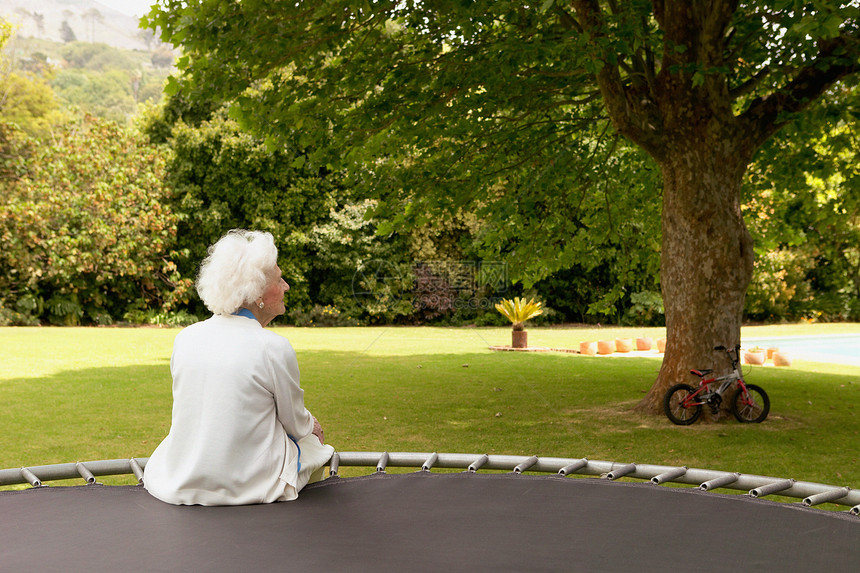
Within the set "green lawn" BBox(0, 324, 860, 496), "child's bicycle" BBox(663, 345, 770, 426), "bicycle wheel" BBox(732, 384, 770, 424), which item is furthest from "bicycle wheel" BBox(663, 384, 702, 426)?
"bicycle wheel" BBox(732, 384, 770, 424)

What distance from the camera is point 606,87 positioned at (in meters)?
7.19

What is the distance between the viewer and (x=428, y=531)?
2.25 metres

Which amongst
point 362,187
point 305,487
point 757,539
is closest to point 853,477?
point 757,539

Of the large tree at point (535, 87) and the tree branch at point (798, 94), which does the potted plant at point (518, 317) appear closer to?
the large tree at point (535, 87)

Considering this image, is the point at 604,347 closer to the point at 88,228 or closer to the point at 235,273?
the point at 235,273

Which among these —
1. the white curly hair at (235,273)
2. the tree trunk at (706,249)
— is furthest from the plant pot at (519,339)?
the white curly hair at (235,273)

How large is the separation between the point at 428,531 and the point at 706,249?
5.73 m

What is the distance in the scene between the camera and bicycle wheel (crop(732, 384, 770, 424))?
7191 millimetres

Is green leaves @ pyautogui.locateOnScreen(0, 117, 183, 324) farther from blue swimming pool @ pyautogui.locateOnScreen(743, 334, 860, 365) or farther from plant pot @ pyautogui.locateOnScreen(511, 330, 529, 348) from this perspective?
blue swimming pool @ pyautogui.locateOnScreen(743, 334, 860, 365)

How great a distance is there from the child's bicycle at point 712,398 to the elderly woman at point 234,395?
→ 5.46m

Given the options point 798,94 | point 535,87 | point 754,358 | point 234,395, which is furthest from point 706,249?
point 754,358

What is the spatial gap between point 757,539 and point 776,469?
143 inches

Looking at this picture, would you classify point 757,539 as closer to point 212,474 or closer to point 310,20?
point 212,474

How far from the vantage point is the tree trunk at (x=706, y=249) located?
7.20 meters
